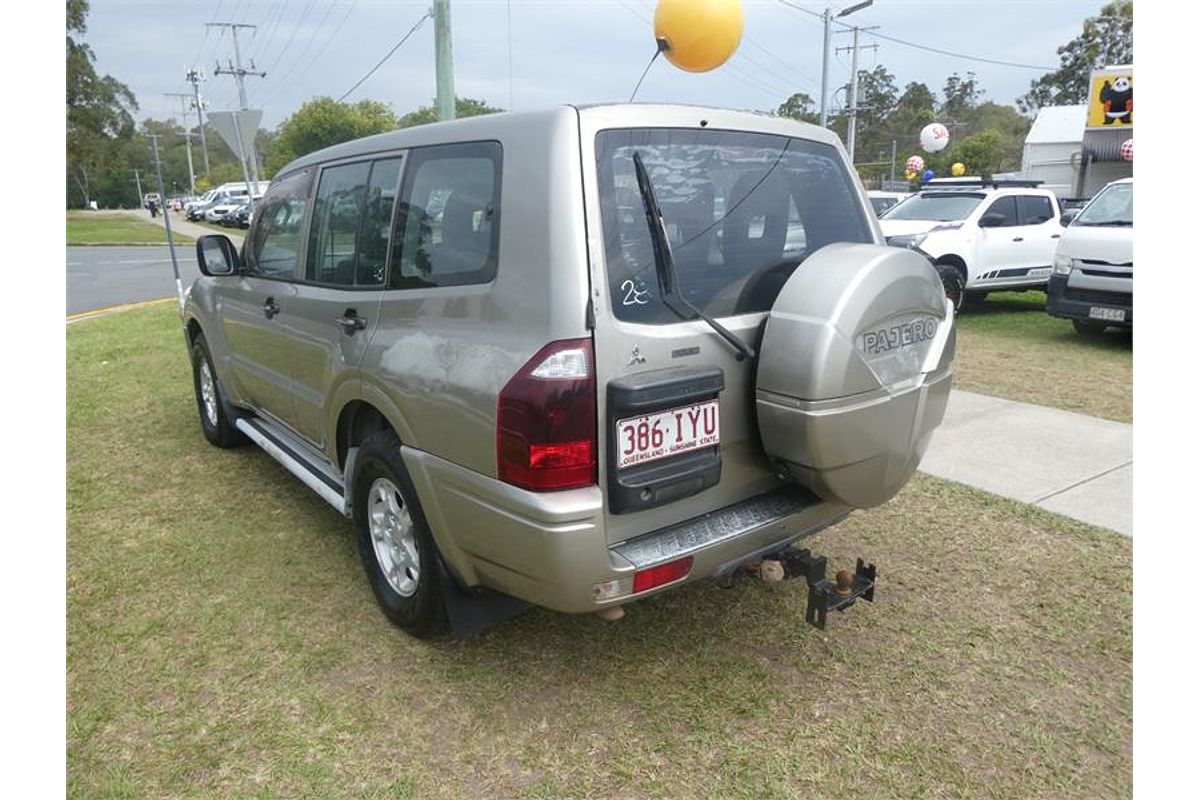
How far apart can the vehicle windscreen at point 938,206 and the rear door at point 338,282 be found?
9.56m

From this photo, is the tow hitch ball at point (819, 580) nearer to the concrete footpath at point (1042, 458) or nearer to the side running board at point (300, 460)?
the side running board at point (300, 460)

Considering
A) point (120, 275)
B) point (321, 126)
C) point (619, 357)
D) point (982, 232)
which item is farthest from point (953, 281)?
point (321, 126)

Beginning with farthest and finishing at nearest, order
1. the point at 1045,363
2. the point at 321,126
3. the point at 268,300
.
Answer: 1. the point at 321,126
2. the point at 1045,363
3. the point at 268,300

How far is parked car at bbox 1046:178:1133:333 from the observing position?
8320 mm

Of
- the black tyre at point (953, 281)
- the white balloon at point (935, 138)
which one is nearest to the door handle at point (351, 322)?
the black tyre at point (953, 281)

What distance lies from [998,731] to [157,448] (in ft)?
17.3

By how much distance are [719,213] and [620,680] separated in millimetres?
1679

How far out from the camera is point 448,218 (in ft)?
8.85

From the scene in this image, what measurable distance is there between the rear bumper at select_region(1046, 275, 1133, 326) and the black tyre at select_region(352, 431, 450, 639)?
826 centimetres

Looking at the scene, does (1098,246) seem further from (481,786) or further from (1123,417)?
(481,786)

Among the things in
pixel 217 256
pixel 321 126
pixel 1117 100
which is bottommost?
pixel 217 256

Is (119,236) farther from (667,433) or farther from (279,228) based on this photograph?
(667,433)

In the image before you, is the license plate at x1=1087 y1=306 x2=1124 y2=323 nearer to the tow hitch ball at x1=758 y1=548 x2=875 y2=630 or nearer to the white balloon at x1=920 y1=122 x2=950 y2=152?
the tow hitch ball at x1=758 y1=548 x2=875 y2=630

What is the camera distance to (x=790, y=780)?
2373mm
